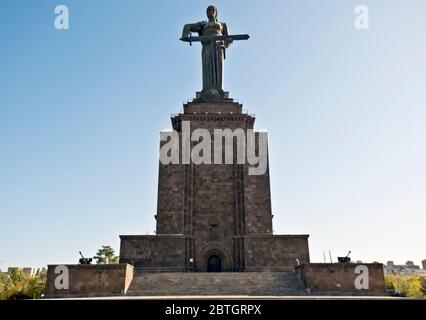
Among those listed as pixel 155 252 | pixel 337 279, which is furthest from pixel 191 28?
pixel 337 279

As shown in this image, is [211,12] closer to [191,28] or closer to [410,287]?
[191,28]

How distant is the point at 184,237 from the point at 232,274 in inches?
230

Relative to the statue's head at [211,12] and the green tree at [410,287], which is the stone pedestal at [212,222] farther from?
the green tree at [410,287]

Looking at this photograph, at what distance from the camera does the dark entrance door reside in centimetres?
2766

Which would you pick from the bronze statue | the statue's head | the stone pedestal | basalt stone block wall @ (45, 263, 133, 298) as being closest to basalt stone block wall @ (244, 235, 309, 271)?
the stone pedestal

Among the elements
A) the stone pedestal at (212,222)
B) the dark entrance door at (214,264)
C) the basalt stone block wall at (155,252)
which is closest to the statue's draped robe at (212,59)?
the stone pedestal at (212,222)

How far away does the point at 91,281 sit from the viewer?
68.9ft

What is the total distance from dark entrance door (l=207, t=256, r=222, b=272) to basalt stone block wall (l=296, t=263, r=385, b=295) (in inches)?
319

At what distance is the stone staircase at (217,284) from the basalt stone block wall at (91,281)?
881mm

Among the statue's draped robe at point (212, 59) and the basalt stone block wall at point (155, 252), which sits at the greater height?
the statue's draped robe at point (212, 59)

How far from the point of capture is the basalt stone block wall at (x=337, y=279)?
20797mm

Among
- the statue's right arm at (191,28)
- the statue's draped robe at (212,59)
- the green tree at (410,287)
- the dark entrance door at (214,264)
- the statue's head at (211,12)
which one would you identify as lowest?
the green tree at (410,287)
